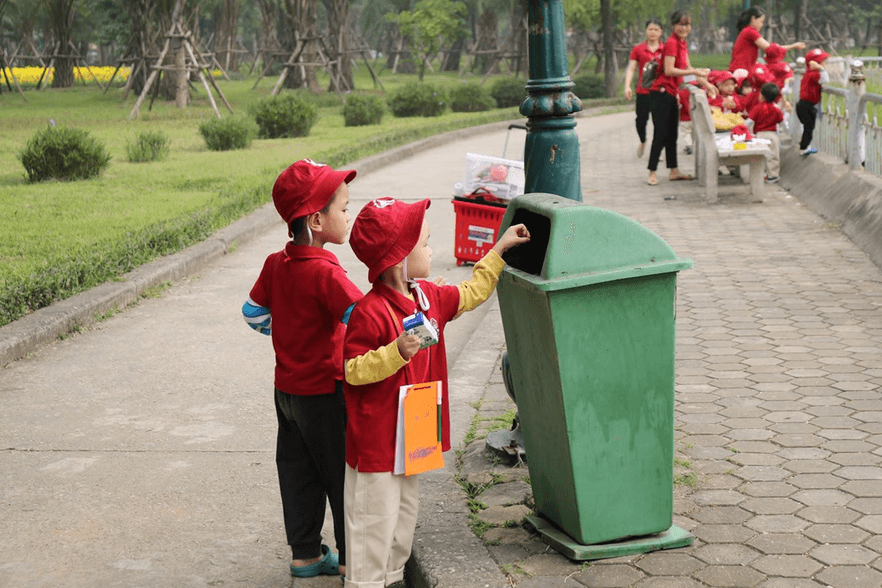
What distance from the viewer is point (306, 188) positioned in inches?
126

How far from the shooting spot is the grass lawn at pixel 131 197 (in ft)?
25.2

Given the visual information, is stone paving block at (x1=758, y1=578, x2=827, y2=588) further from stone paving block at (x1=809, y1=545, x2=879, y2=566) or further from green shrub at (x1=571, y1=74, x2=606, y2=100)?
green shrub at (x1=571, y1=74, x2=606, y2=100)

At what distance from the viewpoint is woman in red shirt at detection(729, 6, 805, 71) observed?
1212 cm

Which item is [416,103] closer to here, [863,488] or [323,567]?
[863,488]

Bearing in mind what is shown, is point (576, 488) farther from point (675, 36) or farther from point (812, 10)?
point (812, 10)

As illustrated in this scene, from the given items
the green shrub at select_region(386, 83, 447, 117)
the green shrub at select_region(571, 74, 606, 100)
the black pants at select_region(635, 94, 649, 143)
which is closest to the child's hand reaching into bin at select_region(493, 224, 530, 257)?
the black pants at select_region(635, 94, 649, 143)

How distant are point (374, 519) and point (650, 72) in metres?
9.25

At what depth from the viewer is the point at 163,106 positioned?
28.2m

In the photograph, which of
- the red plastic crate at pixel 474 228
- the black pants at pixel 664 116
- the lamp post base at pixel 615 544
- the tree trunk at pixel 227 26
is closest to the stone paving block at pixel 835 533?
the lamp post base at pixel 615 544

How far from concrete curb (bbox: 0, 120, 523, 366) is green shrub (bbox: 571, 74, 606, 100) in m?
24.4

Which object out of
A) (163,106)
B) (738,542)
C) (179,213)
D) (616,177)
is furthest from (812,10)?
(738,542)

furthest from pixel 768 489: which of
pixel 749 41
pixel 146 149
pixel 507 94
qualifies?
pixel 507 94

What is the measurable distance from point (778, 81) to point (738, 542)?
10.3 m

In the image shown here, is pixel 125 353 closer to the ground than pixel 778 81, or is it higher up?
closer to the ground
